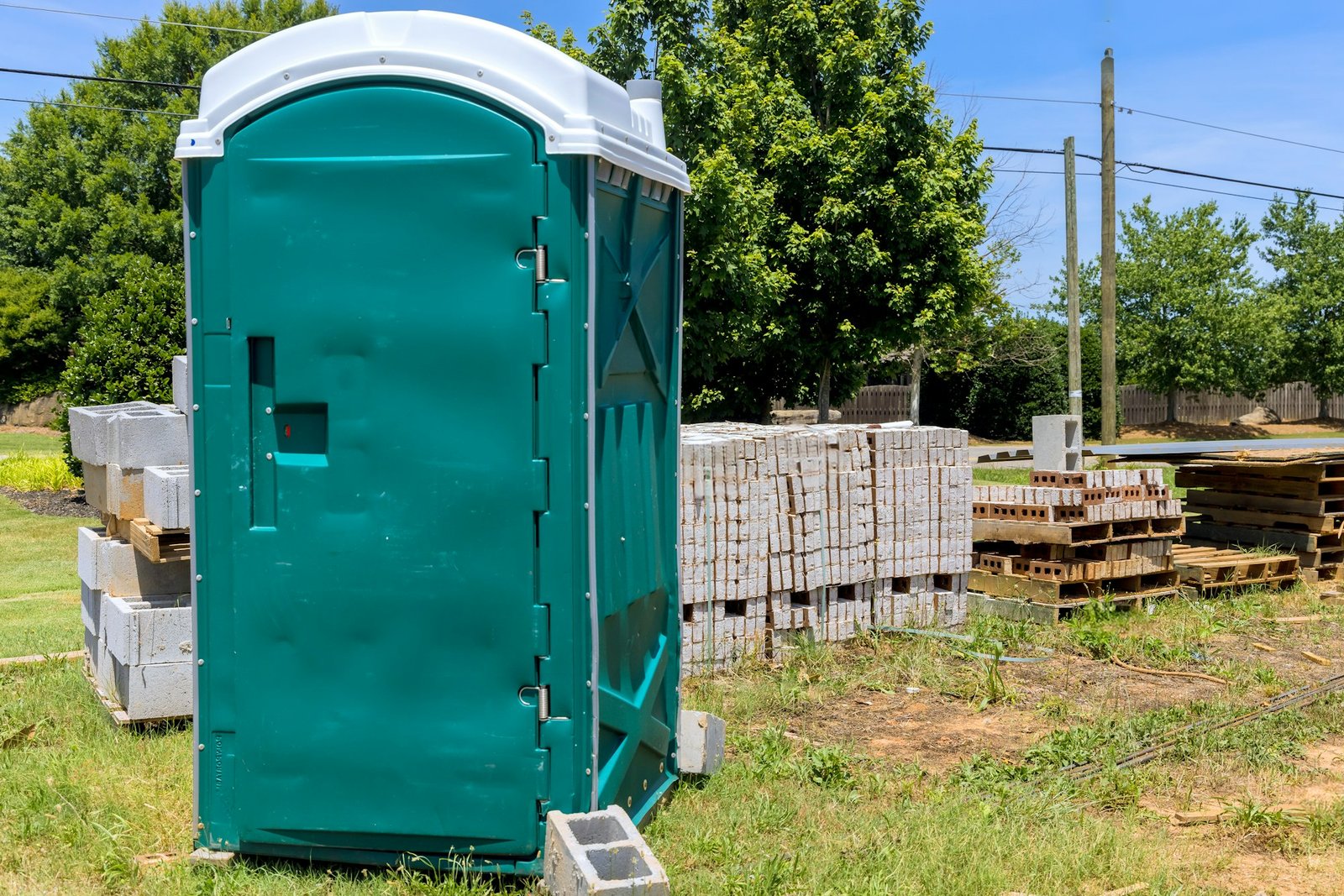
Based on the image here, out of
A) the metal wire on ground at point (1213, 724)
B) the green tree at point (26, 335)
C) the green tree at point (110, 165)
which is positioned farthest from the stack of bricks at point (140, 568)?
the green tree at point (26, 335)

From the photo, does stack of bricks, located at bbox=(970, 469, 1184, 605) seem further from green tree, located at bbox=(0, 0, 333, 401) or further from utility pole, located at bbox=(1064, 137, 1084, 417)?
green tree, located at bbox=(0, 0, 333, 401)

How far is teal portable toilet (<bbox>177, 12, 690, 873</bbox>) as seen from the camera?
14.9 feet

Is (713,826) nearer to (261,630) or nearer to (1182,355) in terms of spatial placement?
(261,630)

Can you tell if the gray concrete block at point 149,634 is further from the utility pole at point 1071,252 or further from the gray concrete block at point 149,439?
the utility pole at point 1071,252

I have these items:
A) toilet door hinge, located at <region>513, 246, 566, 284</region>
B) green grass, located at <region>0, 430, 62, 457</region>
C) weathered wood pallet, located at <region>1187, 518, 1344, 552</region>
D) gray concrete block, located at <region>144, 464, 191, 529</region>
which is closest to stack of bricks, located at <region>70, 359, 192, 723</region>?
gray concrete block, located at <region>144, 464, 191, 529</region>

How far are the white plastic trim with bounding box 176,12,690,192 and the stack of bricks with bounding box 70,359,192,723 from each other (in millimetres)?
2186

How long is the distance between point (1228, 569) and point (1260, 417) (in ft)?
132

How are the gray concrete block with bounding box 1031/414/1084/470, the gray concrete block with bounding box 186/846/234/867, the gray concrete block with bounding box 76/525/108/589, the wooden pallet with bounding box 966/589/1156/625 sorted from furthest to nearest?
the gray concrete block with bounding box 1031/414/1084/470, the wooden pallet with bounding box 966/589/1156/625, the gray concrete block with bounding box 76/525/108/589, the gray concrete block with bounding box 186/846/234/867

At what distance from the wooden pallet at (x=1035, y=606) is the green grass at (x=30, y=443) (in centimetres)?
2352

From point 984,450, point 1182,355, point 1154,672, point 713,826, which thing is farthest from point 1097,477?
point 1182,355

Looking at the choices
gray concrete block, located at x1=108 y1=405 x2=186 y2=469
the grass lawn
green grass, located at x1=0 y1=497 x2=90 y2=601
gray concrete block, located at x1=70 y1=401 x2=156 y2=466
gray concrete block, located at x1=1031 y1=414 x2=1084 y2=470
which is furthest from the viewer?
gray concrete block, located at x1=1031 y1=414 x2=1084 y2=470

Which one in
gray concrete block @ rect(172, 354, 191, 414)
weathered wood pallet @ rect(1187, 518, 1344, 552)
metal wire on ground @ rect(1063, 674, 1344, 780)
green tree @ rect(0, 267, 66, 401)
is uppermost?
green tree @ rect(0, 267, 66, 401)

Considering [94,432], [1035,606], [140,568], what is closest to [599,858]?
[140,568]

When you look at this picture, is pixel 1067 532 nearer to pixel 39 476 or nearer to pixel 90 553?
pixel 90 553
